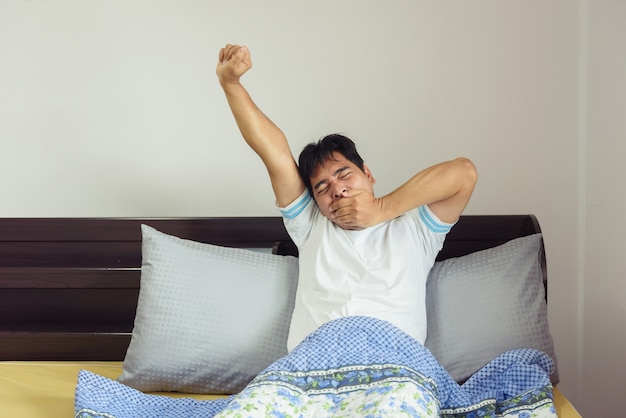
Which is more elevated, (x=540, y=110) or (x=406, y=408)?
(x=540, y=110)

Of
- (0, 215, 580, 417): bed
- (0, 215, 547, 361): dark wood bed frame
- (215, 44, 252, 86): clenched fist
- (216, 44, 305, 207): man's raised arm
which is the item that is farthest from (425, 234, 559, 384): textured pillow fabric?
(215, 44, 252, 86): clenched fist

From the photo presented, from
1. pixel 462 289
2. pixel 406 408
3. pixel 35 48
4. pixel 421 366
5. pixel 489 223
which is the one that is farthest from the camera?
pixel 35 48

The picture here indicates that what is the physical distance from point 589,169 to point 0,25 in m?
1.97

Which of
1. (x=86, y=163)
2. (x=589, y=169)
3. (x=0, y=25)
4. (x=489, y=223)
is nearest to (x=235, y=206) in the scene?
(x=86, y=163)

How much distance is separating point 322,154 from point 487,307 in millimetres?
607

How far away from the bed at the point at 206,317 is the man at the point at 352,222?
0.11m

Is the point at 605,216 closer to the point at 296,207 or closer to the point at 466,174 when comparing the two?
the point at 466,174

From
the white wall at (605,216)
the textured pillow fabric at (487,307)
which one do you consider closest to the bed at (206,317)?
the textured pillow fabric at (487,307)

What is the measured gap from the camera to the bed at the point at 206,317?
5.89 feet

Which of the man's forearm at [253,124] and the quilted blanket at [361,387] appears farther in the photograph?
the man's forearm at [253,124]

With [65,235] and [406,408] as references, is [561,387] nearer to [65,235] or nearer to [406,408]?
[406,408]

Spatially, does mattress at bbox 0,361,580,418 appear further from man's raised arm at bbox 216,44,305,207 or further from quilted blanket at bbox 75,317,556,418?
man's raised arm at bbox 216,44,305,207

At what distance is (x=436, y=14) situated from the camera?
8.09 feet

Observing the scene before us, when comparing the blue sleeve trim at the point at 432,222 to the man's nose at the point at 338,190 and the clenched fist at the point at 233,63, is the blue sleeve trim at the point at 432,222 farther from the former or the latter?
the clenched fist at the point at 233,63
